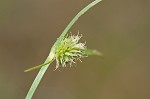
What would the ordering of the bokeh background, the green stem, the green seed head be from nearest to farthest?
the green stem → the green seed head → the bokeh background

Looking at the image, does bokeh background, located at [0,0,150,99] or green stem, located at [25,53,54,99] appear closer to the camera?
green stem, located at [25,53,54,99]

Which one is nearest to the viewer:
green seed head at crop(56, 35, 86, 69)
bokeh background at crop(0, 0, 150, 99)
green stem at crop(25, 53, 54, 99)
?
green stem at crop(25, 53, 54, 99)

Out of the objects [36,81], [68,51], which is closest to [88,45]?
[68,51]

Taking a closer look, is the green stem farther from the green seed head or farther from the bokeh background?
the bokeh background

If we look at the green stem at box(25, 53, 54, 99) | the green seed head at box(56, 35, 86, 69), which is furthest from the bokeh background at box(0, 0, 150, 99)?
the green stem at box(25, 53, 54, 99)

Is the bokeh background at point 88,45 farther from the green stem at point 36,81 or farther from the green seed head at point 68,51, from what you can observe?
A: the green stem at point 36,81

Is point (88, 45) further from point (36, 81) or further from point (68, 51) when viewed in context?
point (36, 81)

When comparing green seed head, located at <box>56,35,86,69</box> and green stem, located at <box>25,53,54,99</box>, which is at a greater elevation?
green seed head, located at <box>56,35,86,69</box>

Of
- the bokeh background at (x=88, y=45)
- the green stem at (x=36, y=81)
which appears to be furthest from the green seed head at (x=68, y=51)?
the bokeh background at (x=88, y=45)
